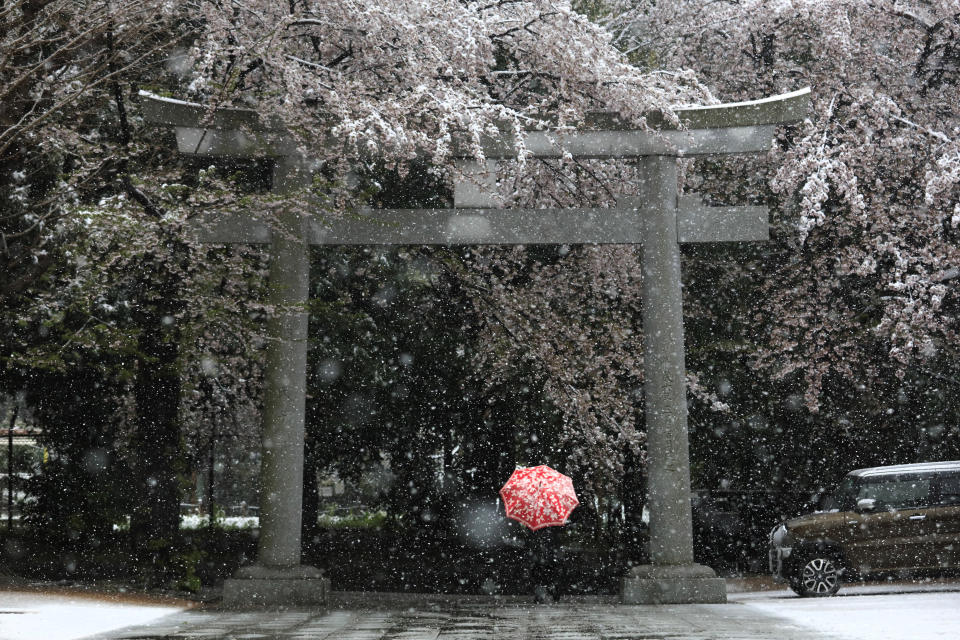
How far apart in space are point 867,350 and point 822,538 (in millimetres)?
3710

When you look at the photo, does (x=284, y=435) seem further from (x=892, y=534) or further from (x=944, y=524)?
(x=944, y=524)

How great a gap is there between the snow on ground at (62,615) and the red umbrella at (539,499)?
3.90 meters

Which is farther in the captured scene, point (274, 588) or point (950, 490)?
point (950, 490)

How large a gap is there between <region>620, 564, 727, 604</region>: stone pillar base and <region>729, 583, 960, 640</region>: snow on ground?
460mm

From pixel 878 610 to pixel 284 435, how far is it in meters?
6.64

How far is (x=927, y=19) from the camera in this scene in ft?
45.6

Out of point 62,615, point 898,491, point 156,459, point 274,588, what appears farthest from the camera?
point 156,459

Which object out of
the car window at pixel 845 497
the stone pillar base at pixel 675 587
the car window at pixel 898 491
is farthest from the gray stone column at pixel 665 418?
the car window at pixel 898 491

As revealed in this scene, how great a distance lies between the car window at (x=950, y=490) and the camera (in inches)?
485

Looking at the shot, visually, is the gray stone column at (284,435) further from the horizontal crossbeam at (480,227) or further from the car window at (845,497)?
the car window at (845,497)

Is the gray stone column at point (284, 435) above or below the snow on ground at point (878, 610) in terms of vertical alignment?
above

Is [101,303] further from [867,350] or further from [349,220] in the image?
[867,350]

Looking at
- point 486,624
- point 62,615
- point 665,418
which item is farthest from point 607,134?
point 62,615

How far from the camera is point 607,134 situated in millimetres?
11078
